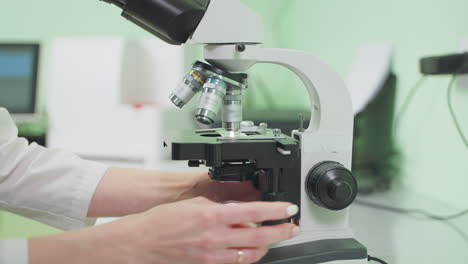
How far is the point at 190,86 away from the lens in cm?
62

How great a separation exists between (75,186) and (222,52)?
42 cm

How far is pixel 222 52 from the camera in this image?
0.62m

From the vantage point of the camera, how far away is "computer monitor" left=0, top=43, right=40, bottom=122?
6.23ft

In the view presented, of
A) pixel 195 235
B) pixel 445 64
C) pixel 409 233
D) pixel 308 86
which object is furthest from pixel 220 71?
pixel 445 64

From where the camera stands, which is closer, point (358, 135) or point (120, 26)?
point (358, 135)

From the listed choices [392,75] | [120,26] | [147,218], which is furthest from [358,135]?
[120,26]

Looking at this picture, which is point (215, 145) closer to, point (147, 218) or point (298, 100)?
point (147, 218)

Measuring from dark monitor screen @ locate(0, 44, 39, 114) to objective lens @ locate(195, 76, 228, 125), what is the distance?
1.57 meters

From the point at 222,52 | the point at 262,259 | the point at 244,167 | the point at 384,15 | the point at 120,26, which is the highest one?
the point at 120,26

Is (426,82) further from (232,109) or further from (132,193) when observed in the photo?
Answer: (132,193)

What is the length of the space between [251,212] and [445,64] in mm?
762

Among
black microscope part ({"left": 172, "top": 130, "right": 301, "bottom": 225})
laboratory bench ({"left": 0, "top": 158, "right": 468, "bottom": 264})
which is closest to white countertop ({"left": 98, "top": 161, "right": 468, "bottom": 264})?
laboratory bench ({"left": 0, "top": 158, "right": 468, "bottom": 264})

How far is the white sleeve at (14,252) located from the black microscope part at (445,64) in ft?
3.25

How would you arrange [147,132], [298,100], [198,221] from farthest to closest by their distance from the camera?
[298,100]
[147,132]
[198,221]
